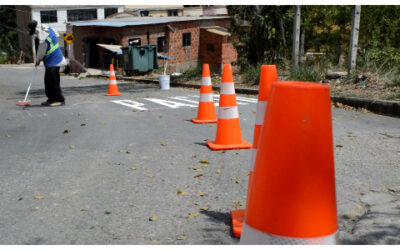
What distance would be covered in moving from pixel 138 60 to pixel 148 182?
22037 millimetres

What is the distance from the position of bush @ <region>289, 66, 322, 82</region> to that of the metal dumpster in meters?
14.2

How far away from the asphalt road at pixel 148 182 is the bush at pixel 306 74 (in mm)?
4270

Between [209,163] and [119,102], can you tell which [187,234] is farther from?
[119,102]

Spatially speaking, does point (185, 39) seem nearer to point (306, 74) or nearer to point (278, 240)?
point (306, 74)

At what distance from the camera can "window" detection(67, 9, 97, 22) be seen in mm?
50031

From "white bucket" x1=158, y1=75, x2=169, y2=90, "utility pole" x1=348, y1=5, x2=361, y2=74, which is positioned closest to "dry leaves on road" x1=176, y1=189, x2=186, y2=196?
"utility pole" x1=348, y1=5, x2=361, y2=74

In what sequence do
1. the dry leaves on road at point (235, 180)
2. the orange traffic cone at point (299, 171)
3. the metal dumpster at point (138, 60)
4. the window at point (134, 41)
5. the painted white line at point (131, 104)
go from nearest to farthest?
the orange traffic cone at point (299, 171), the dry leaves on road at point (235, 180), the painted white line at point (131, 104), the metal dumpster at point (138, 60), the window at point (134, 41)

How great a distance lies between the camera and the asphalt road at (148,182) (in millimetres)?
3158

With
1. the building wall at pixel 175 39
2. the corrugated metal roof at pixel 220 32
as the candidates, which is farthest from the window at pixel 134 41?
the corrugated metal roof at pixel 220 32

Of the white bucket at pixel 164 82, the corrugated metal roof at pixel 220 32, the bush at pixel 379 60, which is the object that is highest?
the corrugated metal roof at pixel 220 32

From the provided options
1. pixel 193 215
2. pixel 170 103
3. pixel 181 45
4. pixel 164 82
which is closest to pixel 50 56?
pixel 170 103

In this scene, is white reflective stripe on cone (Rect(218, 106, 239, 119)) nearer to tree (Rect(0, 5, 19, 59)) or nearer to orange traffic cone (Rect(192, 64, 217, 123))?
orange traffic cone (Rect(192, 64, 217, 123))

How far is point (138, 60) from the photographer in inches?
1013

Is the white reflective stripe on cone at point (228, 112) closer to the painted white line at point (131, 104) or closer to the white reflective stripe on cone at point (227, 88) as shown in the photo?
the white reflective stripe on cone at point (227, 88)
